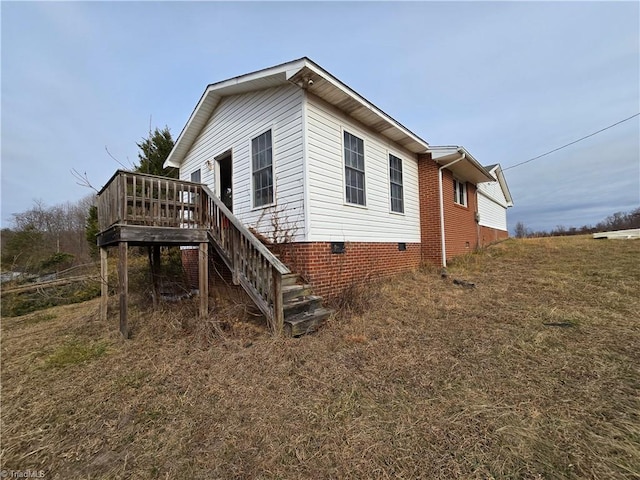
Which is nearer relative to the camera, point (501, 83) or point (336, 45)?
point (336, 45)

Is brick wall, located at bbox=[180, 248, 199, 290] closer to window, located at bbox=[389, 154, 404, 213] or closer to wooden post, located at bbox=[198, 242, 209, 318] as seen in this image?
wooden post, located at bbox=[198, 242, 209, 318]

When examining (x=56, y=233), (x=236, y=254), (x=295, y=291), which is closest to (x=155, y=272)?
(x=236, y=254)

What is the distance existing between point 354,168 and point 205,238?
4.00m

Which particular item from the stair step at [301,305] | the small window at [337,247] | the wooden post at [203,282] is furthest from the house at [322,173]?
the wooden post at [203,282]

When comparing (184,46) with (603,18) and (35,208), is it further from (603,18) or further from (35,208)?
(35,208)

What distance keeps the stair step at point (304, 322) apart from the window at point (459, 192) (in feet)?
28.5

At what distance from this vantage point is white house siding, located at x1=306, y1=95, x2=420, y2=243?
5.63 m

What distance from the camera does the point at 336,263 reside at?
5980 mm

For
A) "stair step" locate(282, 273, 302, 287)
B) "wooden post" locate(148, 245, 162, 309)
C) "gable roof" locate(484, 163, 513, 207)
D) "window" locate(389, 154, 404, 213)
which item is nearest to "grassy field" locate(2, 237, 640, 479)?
"stair step" locate(282, 273, 302, 287)

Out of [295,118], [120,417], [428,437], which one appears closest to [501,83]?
[295,118]

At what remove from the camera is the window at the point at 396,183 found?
26.7 feet

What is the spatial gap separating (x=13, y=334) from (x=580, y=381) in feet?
33.3

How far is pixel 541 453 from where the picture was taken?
1.86m

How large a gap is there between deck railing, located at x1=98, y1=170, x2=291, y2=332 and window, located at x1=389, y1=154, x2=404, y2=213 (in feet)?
16.4
